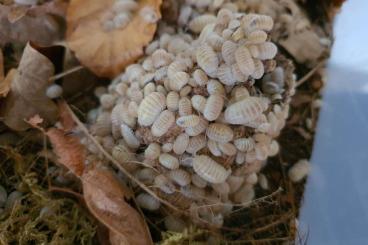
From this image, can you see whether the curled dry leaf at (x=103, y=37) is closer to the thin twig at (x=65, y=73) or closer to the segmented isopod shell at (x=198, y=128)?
the thin twig at (x=65, y=73)

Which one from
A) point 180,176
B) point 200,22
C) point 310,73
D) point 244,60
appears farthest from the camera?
point 310,73

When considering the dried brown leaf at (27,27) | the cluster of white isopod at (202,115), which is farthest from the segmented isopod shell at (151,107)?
the dried brown leaf at (27,27)

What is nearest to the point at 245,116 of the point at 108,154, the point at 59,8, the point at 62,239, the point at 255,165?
the point at 255,165

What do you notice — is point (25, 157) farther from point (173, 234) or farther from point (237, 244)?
point (237, 244)

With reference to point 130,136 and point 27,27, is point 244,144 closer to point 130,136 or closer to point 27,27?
point 130,136

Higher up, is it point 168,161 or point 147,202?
point 168,161

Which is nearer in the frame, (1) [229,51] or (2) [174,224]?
(1) [229,51]

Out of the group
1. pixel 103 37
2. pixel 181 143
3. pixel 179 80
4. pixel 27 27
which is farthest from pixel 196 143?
pixel 27 27
